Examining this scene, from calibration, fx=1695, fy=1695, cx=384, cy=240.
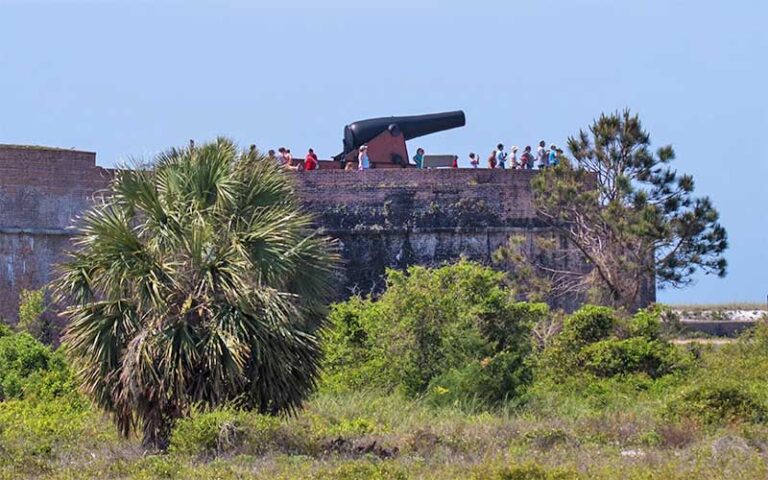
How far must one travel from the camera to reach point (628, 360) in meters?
22.1

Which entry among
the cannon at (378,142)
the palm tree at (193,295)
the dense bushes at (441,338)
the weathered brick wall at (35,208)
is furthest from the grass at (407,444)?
the cannon at (378,142)

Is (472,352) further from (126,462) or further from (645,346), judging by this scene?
(126,462)

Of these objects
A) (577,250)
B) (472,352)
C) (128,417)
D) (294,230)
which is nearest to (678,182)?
(577,250)

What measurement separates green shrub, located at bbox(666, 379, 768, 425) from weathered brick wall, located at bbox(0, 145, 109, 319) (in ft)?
36.8

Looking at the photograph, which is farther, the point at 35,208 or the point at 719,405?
the point at 35,208

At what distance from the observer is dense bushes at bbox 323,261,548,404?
20797 mm

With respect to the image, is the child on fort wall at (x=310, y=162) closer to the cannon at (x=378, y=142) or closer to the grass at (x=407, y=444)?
the cannon at (x=378, y=142)

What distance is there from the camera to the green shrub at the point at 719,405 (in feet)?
59.4

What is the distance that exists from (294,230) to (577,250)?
11.2m

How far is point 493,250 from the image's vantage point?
Result: 27.7 metres

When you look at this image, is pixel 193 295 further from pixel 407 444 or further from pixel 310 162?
pixel 310 162

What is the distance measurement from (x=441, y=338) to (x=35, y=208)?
7.92 metres

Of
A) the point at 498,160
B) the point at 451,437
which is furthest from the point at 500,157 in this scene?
the point at 451,437

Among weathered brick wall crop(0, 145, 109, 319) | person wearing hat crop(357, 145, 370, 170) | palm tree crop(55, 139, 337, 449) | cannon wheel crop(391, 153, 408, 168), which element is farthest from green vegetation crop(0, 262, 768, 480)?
cannon wheel crop(391, 153, 408, 168)
